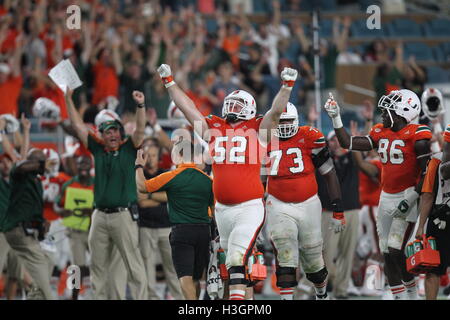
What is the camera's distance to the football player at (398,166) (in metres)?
10.4

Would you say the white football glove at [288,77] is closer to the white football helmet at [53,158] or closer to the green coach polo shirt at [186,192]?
the green coach polo shirt at [186,192]

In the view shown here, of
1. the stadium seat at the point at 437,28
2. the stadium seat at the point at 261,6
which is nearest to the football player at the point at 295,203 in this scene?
the stadium seat at the point at 261,6

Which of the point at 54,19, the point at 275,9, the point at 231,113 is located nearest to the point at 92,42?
the point at 54,19

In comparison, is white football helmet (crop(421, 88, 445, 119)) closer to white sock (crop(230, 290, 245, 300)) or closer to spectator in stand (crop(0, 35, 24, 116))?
white sock (crop(230, 290, 245, 300))

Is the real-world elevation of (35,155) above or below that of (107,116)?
below

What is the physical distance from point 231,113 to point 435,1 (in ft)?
47.1

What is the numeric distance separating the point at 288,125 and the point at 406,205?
148cm

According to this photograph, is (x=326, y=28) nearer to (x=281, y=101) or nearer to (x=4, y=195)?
(x=4, y=195)

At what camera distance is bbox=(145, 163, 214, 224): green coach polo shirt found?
10539 mm

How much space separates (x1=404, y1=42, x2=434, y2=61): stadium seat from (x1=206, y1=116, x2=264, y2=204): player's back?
11.9m

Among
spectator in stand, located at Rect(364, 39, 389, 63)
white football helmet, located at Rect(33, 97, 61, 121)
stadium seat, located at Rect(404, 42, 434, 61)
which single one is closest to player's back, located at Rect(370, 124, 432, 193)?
white football helmet, located at Rect(33, 97, 61, 121)

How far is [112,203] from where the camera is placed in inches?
457

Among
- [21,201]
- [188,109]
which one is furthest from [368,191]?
[188,109]

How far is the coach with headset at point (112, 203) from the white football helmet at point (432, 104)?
349 cm
